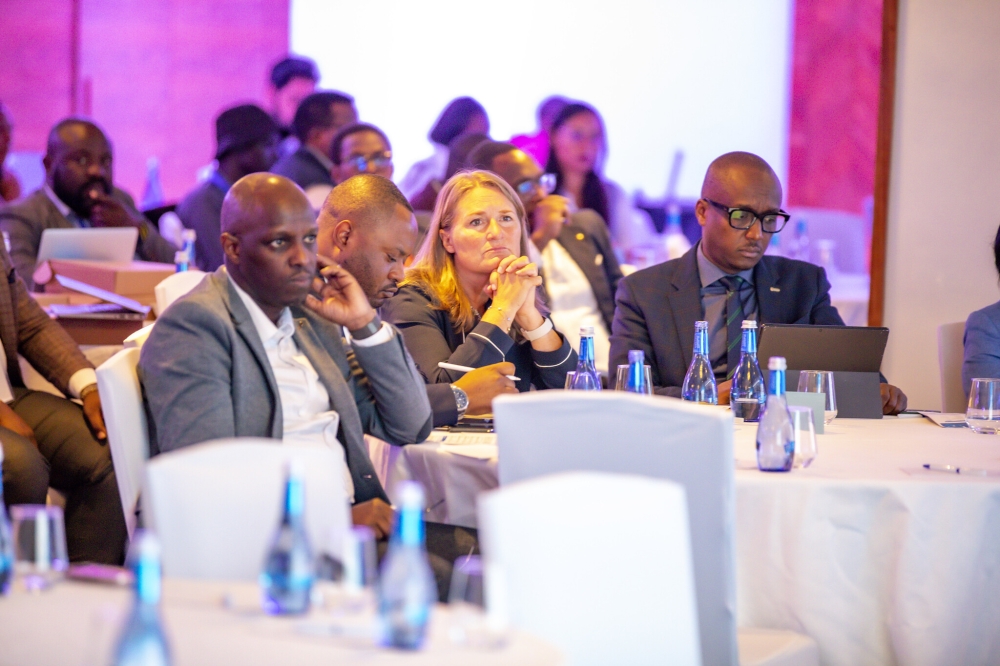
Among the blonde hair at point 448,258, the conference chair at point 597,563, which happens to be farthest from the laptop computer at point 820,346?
the conference chair at point 597,563

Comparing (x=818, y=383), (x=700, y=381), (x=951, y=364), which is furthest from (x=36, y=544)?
(x=951, y=364)

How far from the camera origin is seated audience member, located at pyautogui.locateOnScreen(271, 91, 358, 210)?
6465mm

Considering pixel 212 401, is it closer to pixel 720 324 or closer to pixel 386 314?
pixel 386 314

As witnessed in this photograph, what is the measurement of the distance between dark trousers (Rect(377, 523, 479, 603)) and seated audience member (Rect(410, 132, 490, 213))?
288 centimetres

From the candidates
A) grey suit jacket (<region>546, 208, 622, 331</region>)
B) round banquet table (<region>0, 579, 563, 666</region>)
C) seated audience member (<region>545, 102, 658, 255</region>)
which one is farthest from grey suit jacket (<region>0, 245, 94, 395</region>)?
seated audience member (<region>545, 102, 658, 255</region>)

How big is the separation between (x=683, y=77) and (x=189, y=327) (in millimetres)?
5632

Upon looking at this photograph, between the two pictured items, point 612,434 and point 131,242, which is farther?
point 131,242

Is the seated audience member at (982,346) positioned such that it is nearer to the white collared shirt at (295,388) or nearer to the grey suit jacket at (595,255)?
the grey suit jacket at (595,255)

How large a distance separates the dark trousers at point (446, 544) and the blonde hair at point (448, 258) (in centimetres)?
93

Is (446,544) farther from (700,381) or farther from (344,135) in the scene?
(344,135)

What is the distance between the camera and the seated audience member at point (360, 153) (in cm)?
579

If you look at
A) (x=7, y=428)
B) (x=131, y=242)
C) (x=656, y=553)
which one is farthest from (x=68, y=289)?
(x=656, y=553)

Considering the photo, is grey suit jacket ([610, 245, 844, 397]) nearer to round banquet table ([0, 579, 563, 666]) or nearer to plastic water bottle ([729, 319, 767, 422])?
plastic water bottle ([729, 319, 767, 422])

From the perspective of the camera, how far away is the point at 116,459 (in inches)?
101
